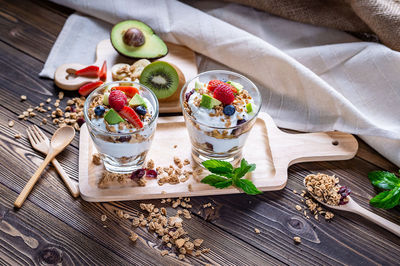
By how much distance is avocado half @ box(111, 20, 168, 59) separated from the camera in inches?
92.4

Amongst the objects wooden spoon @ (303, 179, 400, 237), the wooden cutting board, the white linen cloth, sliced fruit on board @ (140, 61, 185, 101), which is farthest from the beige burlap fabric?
wooden spoon @ (303, 179, 400, 237)

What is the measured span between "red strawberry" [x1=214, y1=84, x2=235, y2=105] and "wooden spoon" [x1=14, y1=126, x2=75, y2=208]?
29.6 inches

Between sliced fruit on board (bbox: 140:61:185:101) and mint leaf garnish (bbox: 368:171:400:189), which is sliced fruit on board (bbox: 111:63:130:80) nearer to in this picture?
sliced fruit on board (bbox: 140:61:185:101)

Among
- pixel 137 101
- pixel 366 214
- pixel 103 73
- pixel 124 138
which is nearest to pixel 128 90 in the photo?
pixel 137 101

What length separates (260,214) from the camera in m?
1.86

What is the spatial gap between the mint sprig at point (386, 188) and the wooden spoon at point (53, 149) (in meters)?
1.46

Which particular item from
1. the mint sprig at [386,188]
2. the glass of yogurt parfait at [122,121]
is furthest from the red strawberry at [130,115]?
the mint sprig at [386,188]

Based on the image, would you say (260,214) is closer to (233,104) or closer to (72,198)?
(233,104)

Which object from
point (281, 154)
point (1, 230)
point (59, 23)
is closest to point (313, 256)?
point (281, 154)

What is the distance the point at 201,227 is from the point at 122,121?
57cm

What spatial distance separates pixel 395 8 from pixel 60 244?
208cm

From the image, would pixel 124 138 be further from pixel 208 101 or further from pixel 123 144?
pixel 208 101

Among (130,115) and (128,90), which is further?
(128,90)

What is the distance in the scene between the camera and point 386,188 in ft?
6.35
